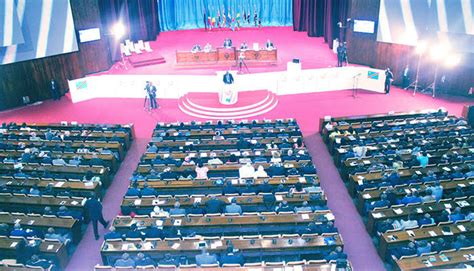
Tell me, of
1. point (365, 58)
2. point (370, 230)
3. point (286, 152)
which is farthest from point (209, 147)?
point (365, 58)

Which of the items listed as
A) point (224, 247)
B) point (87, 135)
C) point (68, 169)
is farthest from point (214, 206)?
point (87, 135)

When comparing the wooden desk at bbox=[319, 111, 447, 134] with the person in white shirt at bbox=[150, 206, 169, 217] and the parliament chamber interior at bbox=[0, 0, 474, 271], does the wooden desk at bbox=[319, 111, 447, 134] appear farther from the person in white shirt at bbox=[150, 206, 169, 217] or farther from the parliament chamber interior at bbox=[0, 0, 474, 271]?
the person in white shirt at bbox=[150, 206, 169, 217]

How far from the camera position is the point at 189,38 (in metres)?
32.8

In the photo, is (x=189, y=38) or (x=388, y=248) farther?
(x=189, y=38)

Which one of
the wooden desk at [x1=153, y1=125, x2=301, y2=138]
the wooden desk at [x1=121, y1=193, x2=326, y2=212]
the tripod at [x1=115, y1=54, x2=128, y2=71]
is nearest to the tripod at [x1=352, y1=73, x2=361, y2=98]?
the wooden desk at [x1=153, y1=125, x2=301, y2=138]

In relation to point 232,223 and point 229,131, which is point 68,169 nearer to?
point 229,131

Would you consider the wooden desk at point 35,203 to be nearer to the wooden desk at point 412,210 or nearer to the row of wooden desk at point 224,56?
the wooden desk at point 412,210

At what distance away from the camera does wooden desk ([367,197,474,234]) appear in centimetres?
1218

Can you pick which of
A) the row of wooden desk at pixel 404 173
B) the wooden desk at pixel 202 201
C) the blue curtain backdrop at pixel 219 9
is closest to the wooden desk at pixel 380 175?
the row of wooden desk at pixel 404 173

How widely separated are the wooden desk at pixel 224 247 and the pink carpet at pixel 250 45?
15.6m

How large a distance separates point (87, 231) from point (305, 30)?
25.8m

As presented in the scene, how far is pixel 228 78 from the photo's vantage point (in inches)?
868

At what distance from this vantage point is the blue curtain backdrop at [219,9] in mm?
35469

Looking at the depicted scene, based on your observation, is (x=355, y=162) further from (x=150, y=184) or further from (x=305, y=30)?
(x=305, y=30)
